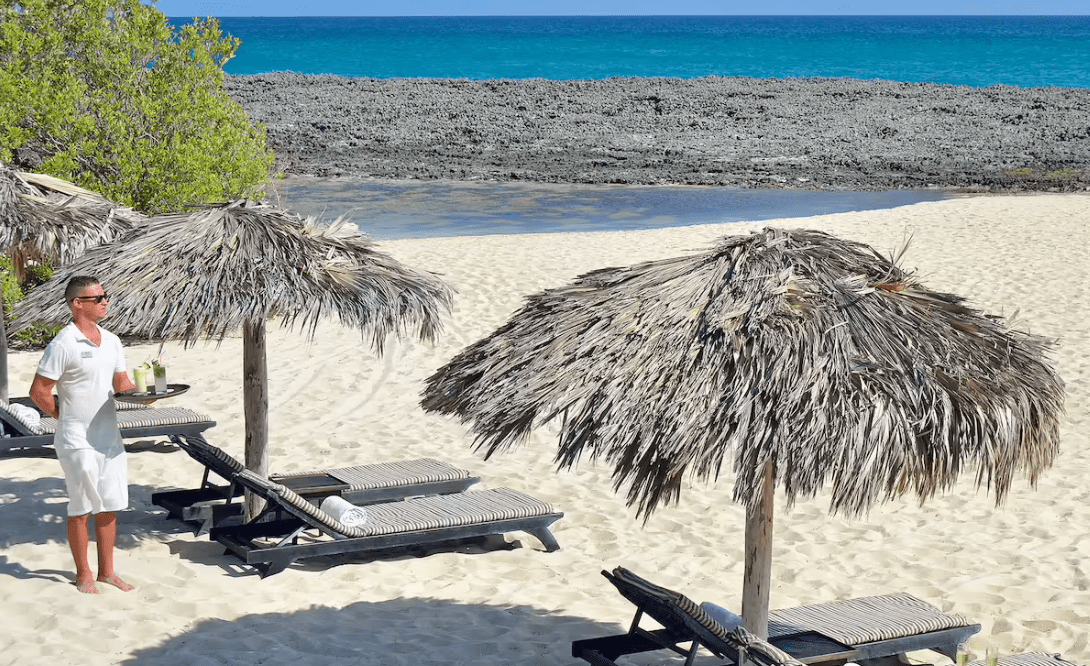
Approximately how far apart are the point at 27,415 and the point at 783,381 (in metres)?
6.11

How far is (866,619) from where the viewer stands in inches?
203

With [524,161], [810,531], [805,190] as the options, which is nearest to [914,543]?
[810,531]

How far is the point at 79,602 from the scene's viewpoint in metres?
5.51

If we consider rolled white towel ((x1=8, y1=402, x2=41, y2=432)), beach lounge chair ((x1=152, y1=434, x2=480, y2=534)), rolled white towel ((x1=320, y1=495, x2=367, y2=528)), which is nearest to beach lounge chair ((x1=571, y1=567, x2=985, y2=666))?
rolled white towel ((x1=320, y1=495, x2=367, y2=528))

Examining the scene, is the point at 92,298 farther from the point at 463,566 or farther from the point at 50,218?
the point at 50,218

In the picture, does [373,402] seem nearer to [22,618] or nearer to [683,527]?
[683,527]

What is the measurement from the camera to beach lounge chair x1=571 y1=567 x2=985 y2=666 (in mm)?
4504

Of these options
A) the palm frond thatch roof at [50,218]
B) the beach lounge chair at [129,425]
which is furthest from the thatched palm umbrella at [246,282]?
the palm frond thatch roof at [50,218]

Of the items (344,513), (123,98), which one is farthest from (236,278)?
(123,98)

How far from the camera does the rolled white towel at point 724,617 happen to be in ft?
15.5

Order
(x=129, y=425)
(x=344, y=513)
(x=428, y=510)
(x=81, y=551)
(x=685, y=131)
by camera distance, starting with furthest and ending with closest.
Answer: (x=685, y=131), (x=129, y=425), (x=428, y=510), (x=344, y=513), (x=81, y=551)

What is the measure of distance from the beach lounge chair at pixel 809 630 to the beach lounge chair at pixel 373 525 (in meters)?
1.58

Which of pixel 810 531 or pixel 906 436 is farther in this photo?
pixel 810 531

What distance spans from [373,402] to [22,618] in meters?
4.95
